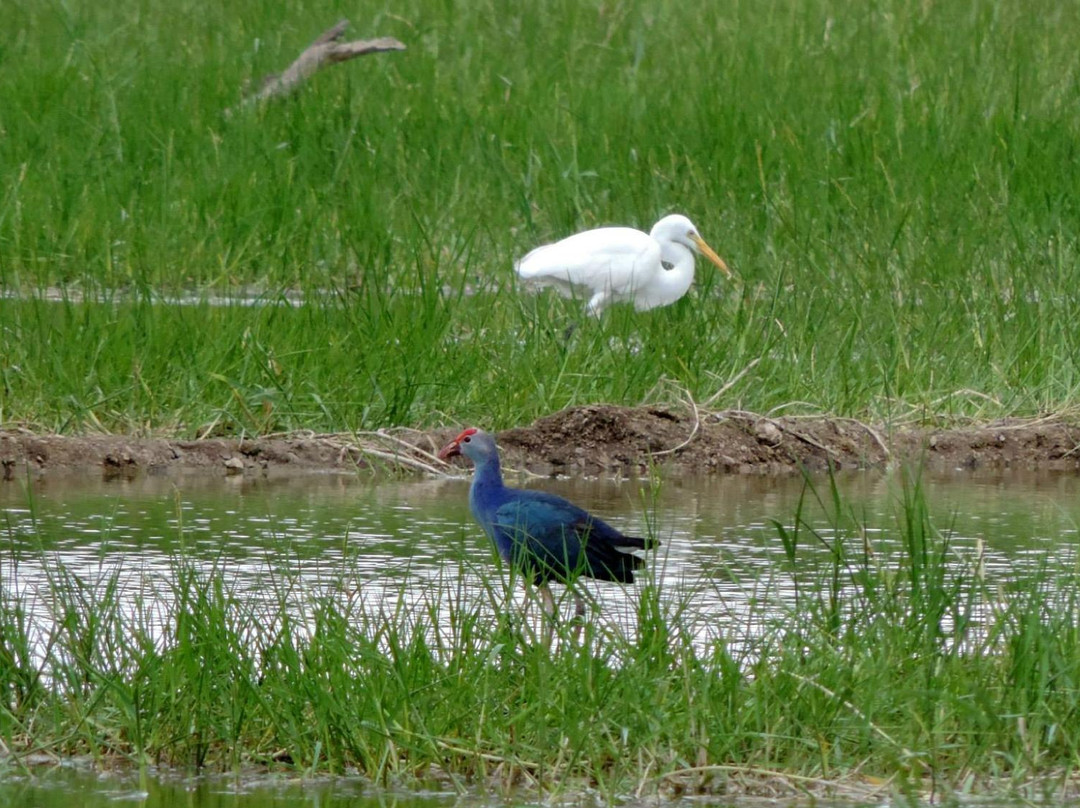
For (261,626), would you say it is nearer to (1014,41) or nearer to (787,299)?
(787,299)

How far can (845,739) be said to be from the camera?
369 centimetres

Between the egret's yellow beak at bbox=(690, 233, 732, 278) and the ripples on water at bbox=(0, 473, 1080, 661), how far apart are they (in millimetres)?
2480

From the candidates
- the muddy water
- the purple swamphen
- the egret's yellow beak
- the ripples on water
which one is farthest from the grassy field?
the muddy water

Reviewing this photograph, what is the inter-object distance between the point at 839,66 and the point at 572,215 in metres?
3.24

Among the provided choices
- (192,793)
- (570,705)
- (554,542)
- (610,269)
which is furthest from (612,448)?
(192,793)

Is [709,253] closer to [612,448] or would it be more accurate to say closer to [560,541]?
[612,448]

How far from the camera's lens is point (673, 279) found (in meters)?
9.52

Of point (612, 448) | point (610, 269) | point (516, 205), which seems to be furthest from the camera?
point (516, 205)

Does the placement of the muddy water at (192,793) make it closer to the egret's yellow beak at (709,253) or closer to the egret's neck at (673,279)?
the egret's neck at (673,279)

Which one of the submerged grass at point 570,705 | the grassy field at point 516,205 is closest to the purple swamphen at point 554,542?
the submerged grass at point 570,705

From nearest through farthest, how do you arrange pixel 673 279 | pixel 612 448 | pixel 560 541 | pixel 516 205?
pixel 560 541, pixel 612 448, pixel 673 279, pixel 516 205

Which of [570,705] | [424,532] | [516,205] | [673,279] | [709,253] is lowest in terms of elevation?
[570,705]

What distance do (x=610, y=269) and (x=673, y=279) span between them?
1.09 ft

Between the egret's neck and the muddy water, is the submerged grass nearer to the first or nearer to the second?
the muddy water
